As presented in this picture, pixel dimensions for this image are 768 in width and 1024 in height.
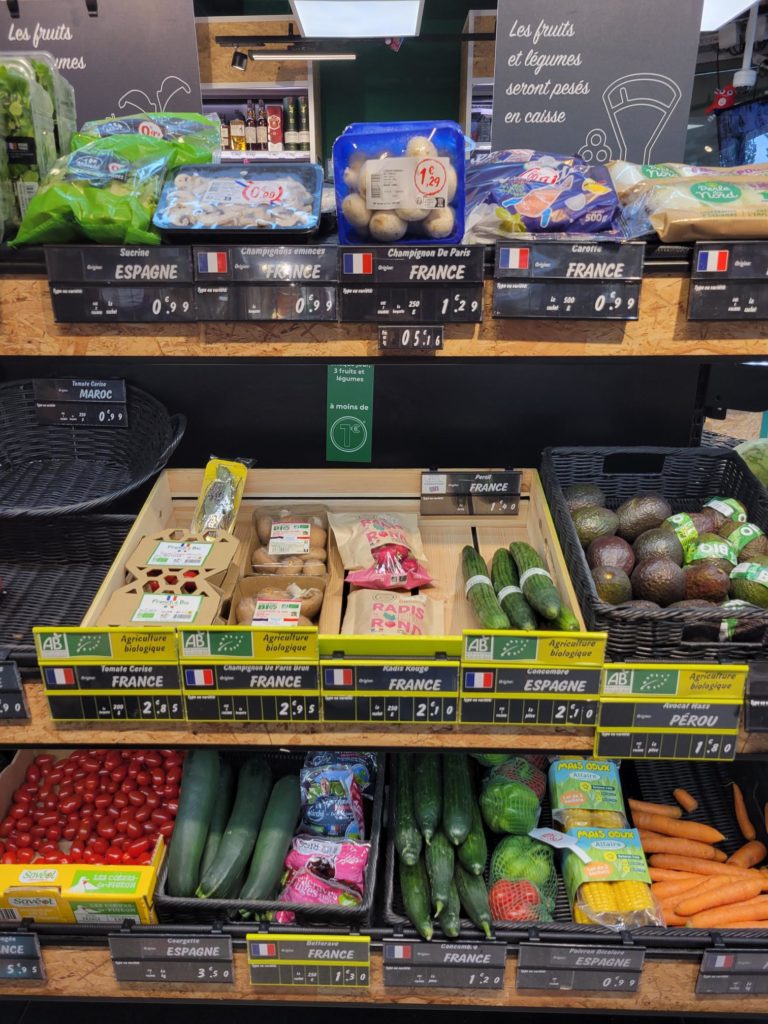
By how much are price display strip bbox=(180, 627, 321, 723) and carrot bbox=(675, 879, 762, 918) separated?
2.93ft

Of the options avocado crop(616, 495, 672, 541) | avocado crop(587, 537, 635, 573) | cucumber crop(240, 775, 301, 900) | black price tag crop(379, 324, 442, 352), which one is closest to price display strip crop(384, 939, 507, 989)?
cucumber crop(240, 775, 301, 900)

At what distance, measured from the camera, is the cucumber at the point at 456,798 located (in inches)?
63.7

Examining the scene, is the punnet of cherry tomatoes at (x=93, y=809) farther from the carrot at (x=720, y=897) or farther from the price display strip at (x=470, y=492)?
the carrot at (x=720, y=897)

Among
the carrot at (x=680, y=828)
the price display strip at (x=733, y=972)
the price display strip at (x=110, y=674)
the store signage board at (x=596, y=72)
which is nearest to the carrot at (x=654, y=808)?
the carrot at (x=680, y=828)

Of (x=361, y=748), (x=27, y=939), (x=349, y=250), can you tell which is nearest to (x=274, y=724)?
(x=361, y=748)

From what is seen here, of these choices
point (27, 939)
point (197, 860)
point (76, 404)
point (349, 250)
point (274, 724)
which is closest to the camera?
point (349, 250)

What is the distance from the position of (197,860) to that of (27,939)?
1.08 feet

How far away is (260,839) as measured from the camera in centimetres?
166

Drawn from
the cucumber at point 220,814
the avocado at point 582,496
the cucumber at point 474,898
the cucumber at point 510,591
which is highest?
the avocado at point 582,496

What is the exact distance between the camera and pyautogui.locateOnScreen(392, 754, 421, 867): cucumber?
157cm

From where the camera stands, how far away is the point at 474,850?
1602 mm

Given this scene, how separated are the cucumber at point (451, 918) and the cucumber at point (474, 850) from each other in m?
0.08

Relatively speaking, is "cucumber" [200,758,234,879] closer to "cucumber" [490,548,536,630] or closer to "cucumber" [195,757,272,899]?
"cucumber" [195,757,272,899]

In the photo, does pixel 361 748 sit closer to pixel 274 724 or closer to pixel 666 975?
pixel 274 724
